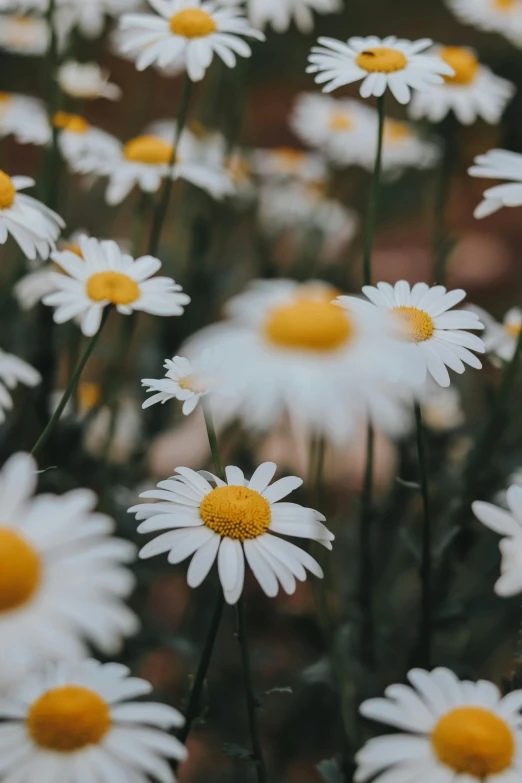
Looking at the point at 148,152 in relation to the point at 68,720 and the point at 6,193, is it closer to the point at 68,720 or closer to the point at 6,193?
the point at 6,193

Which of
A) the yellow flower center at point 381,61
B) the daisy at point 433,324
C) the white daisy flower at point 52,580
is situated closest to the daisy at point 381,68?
the yellow flower center at point 381,61

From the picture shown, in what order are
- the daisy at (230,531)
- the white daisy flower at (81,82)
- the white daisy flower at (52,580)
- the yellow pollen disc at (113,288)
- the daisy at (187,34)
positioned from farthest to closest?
the white daisy flower at (81,82) → the daisy at (187,34) → the yellow pollen disc at (113,288) → the daisy at (230,531) → the white daisy flower at (52,580)

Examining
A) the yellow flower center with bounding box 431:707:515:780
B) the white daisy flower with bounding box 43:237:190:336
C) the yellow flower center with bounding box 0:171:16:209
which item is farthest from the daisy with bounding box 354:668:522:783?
the yellow flower center with bounding box 0:171:16:209

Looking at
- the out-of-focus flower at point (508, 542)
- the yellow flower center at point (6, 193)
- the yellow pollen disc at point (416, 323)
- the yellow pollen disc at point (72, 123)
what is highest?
the yellow pollen disc at point (72, 123)

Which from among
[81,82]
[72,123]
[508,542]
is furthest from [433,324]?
[81,82]

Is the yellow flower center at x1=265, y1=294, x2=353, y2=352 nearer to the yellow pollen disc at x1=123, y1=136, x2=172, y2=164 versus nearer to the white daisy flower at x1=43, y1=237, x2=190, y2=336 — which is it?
the white daisy flower at x1=43, y1=237, x2=190, y2=336

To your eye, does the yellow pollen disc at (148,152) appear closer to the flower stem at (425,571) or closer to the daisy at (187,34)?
the daisy at (187,34)
